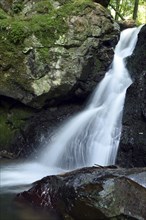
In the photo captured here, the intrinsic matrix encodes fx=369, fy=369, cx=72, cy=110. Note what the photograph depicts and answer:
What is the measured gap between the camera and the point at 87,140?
29.0 feet

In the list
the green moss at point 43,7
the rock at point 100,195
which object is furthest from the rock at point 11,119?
the rock at point 100,195

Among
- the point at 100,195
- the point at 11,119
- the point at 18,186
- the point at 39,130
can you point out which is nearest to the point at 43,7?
the point at 11,119

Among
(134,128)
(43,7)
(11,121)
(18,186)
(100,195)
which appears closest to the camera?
(100,195)

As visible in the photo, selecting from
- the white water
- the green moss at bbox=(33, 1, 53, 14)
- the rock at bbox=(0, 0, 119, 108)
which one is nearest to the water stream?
the white water

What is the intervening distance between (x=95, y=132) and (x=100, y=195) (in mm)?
3840

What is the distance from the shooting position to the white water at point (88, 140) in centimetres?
823

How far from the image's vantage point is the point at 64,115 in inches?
392

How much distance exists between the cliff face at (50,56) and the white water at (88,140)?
0.48 meters

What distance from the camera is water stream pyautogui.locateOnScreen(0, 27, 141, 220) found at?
8211 mm

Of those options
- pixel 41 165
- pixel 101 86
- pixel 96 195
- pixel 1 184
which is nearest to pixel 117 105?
pixel 101 86

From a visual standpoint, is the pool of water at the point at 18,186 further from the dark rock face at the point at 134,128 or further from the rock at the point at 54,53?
the rock at the point at 54,53

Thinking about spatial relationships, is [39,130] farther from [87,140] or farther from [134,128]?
[134,128]

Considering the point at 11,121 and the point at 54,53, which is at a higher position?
the point at 54,53

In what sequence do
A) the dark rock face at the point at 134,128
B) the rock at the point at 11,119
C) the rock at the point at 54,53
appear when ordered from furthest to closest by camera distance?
the rock at the point at 11,119, the rock at the point at 54,53, the dark rock face at the point at 134,128
